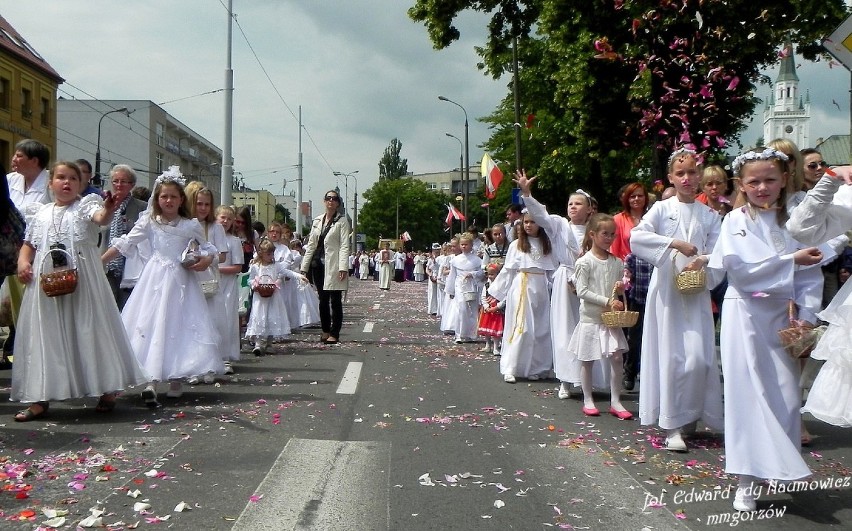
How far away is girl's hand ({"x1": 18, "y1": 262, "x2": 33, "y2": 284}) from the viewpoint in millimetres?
6680

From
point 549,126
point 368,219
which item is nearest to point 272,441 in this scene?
point 549,126

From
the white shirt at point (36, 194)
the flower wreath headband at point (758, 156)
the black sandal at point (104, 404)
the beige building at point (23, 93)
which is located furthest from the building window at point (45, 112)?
the flower wreath headband at point (758, 156)

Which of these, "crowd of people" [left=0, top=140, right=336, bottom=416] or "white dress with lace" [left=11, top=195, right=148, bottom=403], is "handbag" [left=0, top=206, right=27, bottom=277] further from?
"white dress with lace" [left=11, top=195, right=148, bottom=403]

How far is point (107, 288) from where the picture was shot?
701cm

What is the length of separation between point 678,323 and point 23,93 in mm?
49208

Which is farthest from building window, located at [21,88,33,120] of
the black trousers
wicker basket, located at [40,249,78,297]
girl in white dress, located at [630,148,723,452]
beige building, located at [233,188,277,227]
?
beige building, located at [233,188,277,227]

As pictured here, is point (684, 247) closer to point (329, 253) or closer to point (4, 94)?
point (329, 253)

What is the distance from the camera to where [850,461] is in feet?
18.8

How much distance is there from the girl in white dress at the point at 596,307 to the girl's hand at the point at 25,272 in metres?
4.57

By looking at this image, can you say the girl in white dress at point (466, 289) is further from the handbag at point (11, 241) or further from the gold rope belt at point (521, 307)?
the handbag at point (11, 241)

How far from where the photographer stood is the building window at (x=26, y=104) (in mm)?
47500

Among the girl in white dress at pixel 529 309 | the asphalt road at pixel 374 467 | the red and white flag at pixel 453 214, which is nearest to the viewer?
the asphalt road at pixel 374 467

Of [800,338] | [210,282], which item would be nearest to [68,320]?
[210,282]

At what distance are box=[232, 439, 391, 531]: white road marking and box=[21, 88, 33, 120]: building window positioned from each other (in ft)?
157
